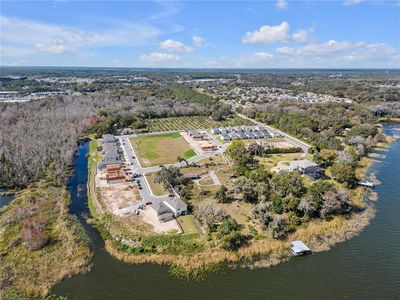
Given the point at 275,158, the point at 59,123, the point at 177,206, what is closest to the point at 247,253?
the point at 177,206

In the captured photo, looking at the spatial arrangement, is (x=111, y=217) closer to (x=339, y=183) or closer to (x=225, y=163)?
(x=225, y=163)

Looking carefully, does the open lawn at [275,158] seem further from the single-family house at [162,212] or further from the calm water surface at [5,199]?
the calm water surface at [5,199]

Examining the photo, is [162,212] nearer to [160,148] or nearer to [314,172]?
[314,172]

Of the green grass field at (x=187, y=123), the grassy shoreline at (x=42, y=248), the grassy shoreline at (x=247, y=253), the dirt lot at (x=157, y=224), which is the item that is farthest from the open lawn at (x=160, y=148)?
the grassy shoreline at (x=247, y=253)

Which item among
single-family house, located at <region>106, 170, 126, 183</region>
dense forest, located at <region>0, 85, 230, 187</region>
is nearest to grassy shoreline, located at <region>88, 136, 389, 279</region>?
single-family house, located at <region>106, 170, 126, 183</region>

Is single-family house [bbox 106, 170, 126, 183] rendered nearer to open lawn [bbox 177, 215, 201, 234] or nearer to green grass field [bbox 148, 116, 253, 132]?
open lawn [bbox 177, 215, 201, 234]

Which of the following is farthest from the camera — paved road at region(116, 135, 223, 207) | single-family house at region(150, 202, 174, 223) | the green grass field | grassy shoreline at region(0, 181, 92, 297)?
the green grass field
